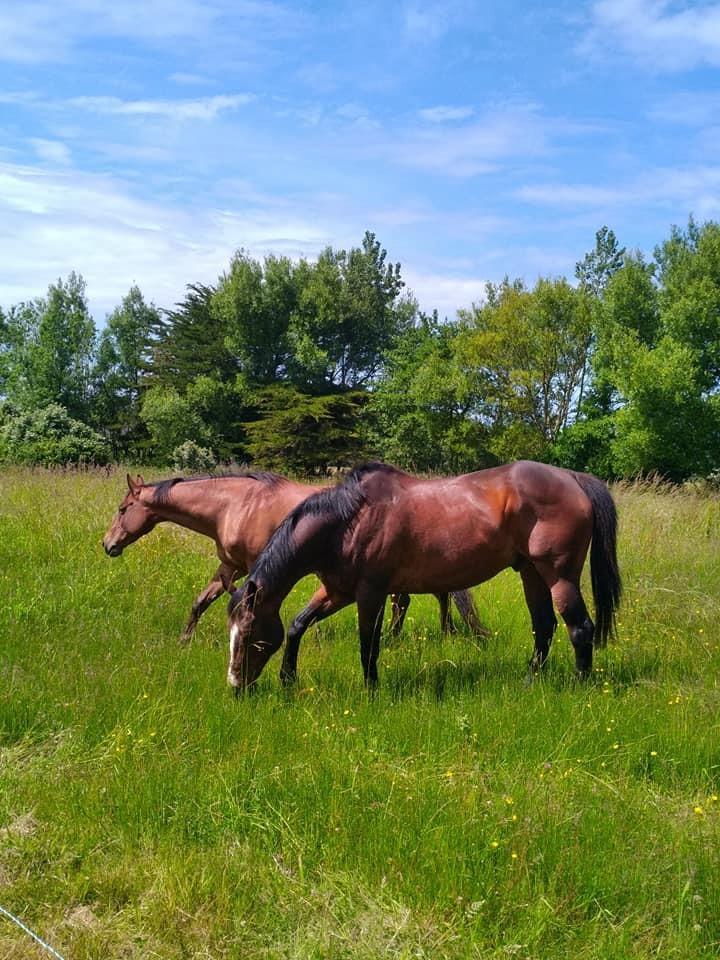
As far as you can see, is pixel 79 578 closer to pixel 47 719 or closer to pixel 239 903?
pixel 47 719

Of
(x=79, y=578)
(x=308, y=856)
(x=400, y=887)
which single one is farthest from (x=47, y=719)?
(x=79, y=578)

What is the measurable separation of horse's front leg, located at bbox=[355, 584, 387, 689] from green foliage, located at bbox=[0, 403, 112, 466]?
22442 millimetres

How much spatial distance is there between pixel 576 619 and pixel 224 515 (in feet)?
10.3

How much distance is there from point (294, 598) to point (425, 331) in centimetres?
3278

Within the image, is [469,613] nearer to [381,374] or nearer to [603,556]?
[603,556]

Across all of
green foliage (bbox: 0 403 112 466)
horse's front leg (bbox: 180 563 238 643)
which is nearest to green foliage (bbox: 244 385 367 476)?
green foliage (bbox: 0 403 112 466)

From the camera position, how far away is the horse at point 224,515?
6.81 m

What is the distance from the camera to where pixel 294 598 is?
27.7 ft

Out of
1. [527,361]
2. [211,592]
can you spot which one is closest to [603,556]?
[211,592]

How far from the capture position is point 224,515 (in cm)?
695

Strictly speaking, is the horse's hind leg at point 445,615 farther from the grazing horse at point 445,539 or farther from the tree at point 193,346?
the tree at point 193,346

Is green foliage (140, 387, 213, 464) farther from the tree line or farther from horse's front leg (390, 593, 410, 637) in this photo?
horse's front leg (390, 593, 410, 637)

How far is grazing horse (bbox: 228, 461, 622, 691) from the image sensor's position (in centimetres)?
547

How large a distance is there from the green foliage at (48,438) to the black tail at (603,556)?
22778mm
